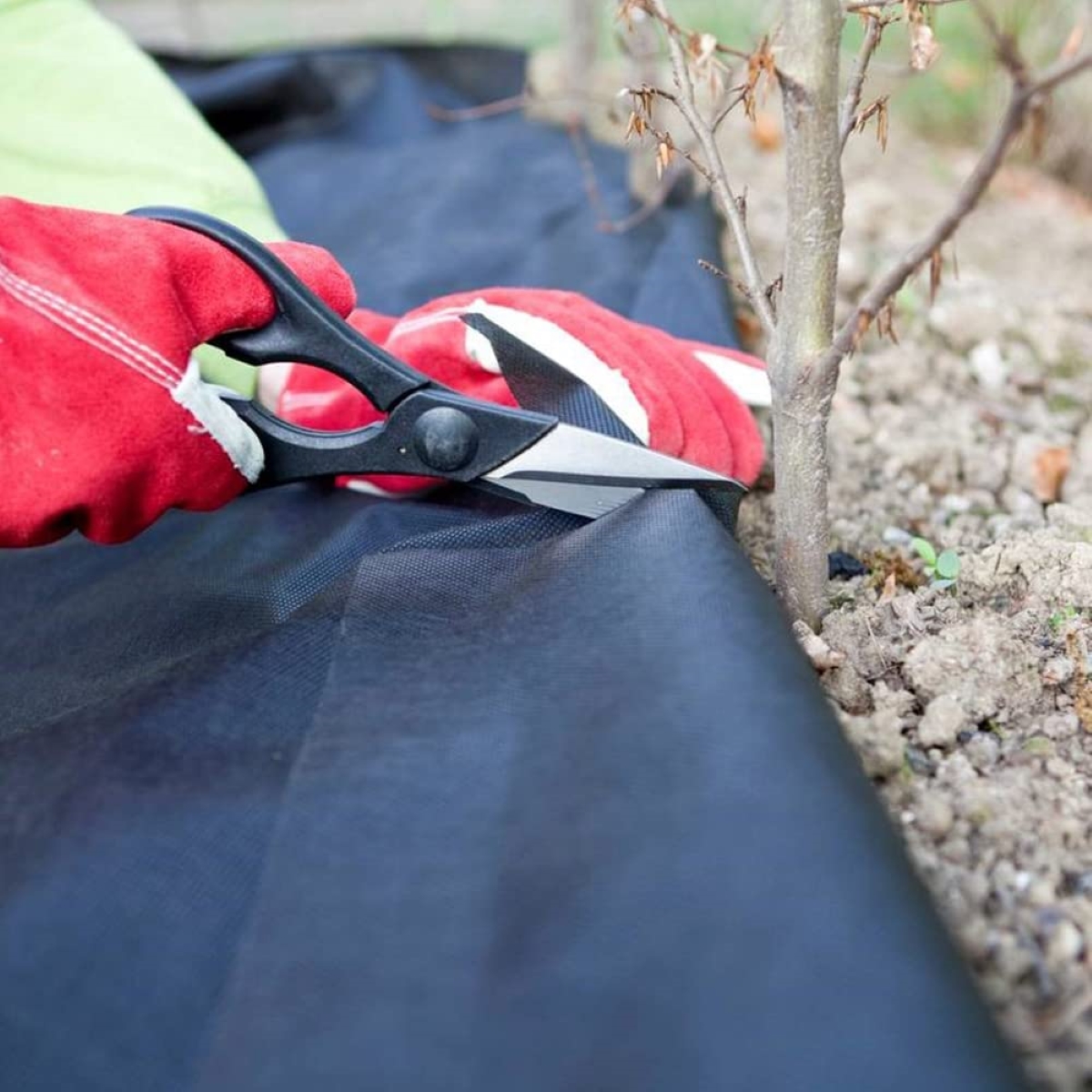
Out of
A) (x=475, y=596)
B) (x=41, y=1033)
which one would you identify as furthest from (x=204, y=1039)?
(x=475, y=596)

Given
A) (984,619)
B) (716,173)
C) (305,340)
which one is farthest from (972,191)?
(305,340)

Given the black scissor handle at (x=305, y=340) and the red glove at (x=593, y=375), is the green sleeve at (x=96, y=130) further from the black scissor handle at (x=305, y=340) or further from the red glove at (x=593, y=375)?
the black scissor handle at (x=305, y=340)

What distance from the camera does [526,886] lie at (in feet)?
1.90

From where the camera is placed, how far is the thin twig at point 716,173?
0.81 metres

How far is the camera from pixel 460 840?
614 millimetres

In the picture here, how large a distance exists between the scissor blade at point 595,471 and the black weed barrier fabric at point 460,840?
0.09 ft

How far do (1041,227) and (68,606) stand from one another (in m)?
1.85

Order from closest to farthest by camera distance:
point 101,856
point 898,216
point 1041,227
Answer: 1. point 101,856
2. point 898,216
3. point 1041,227

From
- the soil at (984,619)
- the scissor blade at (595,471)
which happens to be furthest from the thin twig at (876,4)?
the soil at (984,619)

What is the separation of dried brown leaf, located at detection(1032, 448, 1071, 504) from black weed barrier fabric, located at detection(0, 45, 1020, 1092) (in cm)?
56

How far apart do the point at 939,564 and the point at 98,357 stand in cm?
68

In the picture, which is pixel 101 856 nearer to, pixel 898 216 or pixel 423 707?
pixel 423 707

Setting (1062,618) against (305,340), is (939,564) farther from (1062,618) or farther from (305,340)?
(305,340)

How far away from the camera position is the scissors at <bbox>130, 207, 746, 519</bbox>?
85cm
